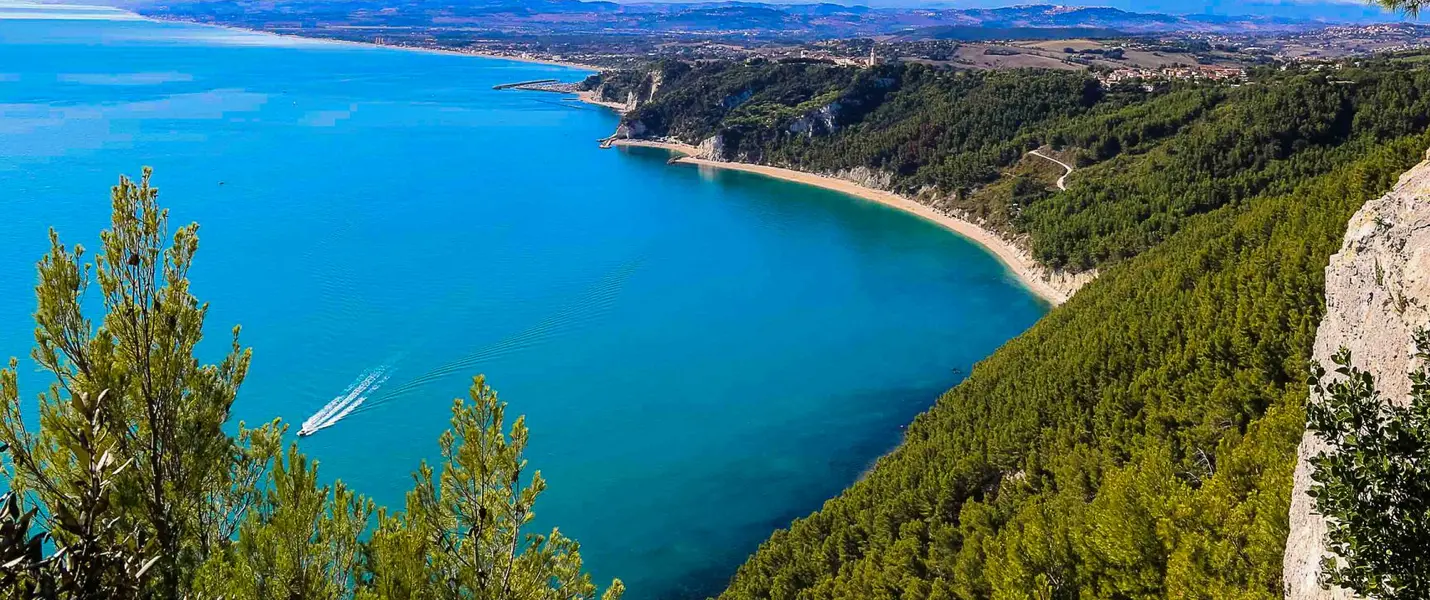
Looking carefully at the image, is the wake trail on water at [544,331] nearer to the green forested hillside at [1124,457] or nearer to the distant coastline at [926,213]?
the green forested hillside at [1124,457]

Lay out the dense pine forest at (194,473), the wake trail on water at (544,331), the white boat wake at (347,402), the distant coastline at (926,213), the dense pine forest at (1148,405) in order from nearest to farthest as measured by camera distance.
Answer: the dense pine forest at (194,473) < the dense pine forest at (1148,405) < the white boat wake at (347,402) < the wake trail on water at (544,331) < the distant coastline at (926,213)

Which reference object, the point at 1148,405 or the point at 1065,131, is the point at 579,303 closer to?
the point at 1148,405

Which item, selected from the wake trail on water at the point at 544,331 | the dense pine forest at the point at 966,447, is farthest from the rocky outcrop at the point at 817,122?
the wake trail on water at the point at 544,331

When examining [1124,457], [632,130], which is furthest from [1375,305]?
[632,130]

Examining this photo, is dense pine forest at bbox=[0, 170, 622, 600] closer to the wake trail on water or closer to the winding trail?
the wake trail on water

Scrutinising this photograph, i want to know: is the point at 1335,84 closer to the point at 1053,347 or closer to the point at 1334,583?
the point at 1053,347

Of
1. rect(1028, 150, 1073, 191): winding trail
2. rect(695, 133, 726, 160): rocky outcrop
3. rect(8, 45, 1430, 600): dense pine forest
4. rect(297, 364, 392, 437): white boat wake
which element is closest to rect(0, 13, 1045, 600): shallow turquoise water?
rect(297, 364, 392, 437): white boat wake

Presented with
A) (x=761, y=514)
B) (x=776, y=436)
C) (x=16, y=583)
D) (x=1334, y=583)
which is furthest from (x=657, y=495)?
(x=16, y=583)
